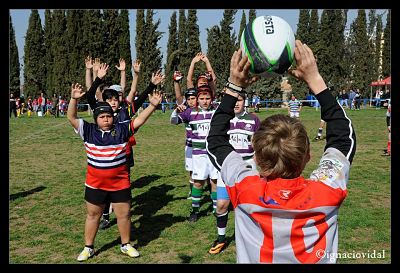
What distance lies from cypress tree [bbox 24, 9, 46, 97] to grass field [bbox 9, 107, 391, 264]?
44.9 metres

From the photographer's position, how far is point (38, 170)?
40.9 feet

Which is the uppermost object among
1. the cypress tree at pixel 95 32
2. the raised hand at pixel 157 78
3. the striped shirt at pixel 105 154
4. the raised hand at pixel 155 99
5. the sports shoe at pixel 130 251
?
the cypress tree at pixel 95 32

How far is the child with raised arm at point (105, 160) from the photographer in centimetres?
573

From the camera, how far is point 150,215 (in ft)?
26.1

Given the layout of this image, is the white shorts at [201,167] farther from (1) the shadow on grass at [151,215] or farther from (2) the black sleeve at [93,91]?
(2) the black sleeve at [93,91]

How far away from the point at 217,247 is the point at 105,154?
2043 millimetres

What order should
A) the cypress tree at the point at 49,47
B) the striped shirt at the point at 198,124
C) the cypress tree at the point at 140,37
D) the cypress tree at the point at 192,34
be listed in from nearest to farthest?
1. the striped shirt at the point at 198,124
2. the cypress tree at the point at 140,37
3. the cypress tree at the point at 192,34
4. the cypress tree at the point at 49,47

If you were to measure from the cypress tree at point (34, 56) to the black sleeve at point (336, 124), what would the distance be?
57780mm

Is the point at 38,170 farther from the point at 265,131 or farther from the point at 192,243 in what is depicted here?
the point at 265,131

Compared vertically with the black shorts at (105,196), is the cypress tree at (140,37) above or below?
above

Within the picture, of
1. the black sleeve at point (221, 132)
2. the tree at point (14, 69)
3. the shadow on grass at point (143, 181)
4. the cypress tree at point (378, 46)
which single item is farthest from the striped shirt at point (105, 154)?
the tree at point (14, 69)

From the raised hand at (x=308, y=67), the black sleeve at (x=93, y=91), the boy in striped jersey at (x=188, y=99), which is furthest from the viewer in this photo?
the boy in striped jersey at (x=188, y=99)

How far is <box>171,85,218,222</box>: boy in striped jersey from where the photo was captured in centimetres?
739

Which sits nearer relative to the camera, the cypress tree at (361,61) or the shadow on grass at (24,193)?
the shadow on grass at (24,193)
